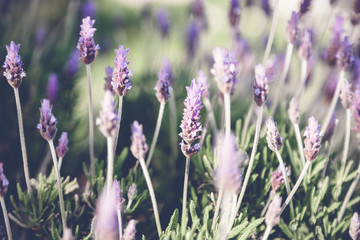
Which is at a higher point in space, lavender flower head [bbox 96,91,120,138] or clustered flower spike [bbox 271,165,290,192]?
lavender flower head [bbox 96,91,120,138]

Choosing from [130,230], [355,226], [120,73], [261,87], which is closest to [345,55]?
[261,87]

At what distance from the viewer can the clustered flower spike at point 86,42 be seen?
781 millimetres

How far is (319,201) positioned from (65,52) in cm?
137

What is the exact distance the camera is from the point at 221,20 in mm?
3645

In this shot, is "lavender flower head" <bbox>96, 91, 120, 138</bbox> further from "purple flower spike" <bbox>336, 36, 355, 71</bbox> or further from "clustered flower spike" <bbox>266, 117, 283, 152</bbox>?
"purple flower spike" <bbox>336, 36, 355, 71</bbox>

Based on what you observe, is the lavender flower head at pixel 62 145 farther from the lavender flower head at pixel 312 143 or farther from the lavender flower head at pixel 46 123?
the lavender flower head at pixel 312 143

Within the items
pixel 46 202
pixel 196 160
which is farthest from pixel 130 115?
pixel 46 202

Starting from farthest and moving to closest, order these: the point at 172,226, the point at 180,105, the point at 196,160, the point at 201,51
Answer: the point at 201,51, the point at 180,105, the point at 196,160, the point at 172,226

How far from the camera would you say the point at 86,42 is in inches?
31.4

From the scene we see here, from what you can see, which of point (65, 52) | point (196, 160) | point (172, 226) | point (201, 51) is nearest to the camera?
point (172, 226)

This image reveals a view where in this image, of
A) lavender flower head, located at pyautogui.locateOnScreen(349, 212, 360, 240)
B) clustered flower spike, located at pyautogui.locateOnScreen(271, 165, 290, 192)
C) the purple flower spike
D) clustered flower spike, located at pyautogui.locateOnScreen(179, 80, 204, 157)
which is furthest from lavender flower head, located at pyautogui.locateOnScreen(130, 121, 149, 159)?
the purple flower spike

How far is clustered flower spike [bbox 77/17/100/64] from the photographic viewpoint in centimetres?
78

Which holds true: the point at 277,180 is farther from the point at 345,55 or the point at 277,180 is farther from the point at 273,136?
the point at 345,55

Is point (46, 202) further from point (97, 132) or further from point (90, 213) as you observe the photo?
point (97, 132)
